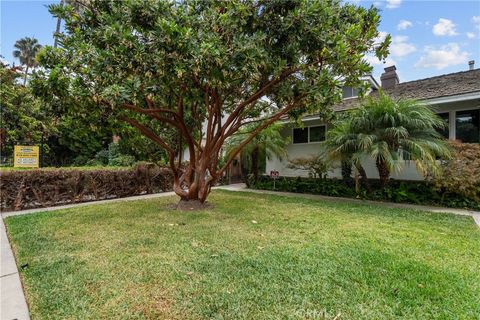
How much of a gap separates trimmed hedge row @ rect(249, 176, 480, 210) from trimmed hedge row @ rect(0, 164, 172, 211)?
6.25 m

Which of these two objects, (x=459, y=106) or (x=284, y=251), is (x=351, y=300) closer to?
(x=284, y=251)

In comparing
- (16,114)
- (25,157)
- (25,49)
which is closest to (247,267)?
(25,157)

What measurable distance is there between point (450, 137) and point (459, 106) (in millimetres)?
1061

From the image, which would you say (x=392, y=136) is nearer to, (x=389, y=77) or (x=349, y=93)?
(x=349, y=93)

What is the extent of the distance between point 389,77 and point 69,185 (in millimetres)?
15287

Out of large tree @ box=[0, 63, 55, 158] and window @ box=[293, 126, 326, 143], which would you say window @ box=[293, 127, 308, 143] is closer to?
window @ box=[293, 126, 326, 143]

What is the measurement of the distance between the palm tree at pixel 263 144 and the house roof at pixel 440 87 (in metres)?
2.86

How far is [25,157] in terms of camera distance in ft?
33.6

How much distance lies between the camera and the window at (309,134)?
482 inches

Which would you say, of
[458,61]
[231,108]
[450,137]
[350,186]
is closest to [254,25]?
[231,108]

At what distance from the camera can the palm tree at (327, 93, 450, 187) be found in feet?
25.3

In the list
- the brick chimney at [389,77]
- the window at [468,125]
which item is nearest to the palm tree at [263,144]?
the window at [468,125]

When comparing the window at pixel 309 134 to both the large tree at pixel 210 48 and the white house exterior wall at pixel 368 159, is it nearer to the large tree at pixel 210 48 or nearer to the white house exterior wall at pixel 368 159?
the white house exterior wall at pixel 368 159

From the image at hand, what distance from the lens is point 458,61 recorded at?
541 inches
